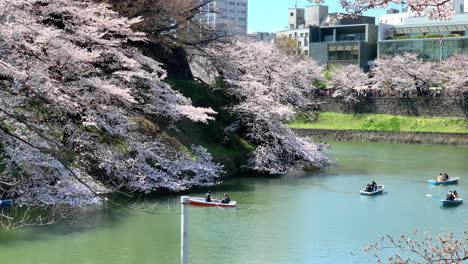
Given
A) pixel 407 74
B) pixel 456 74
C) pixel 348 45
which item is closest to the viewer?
pixel 456 74

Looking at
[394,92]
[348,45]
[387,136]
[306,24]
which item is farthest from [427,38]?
[306,24]

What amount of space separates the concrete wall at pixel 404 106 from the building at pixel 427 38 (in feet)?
24.4

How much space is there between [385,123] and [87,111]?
1295 inches

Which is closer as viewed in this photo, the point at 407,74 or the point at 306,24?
the point at 407,74

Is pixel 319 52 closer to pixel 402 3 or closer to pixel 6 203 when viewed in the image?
pixel 6 203

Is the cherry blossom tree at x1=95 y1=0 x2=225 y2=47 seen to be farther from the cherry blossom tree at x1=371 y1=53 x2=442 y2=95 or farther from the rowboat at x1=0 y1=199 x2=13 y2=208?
the cherry blossom tree at x1=371 y1=53 x2=442 y2=95

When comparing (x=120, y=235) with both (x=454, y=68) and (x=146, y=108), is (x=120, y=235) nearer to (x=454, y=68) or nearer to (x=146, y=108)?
(x=146, y=108)

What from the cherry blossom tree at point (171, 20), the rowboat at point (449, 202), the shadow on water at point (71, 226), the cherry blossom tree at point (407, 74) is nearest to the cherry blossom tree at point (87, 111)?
the shadow on water at point (71, 226)

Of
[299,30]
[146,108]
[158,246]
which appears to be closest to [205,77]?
[146,108]

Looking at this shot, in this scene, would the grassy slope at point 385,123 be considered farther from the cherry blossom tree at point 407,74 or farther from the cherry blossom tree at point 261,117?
the cherry blossom tree at point 261,117

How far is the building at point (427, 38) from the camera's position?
56209mm

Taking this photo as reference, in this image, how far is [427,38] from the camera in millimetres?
57312

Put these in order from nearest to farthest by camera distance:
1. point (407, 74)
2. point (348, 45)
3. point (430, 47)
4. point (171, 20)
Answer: point (171, 20)
point (407, 74)
point (430, 47)
point (348, 45)

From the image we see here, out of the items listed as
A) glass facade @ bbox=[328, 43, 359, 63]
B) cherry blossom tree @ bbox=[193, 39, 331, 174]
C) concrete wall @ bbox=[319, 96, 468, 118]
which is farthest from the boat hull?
glass facade @ bbox=[328, 43, 359, 63]
